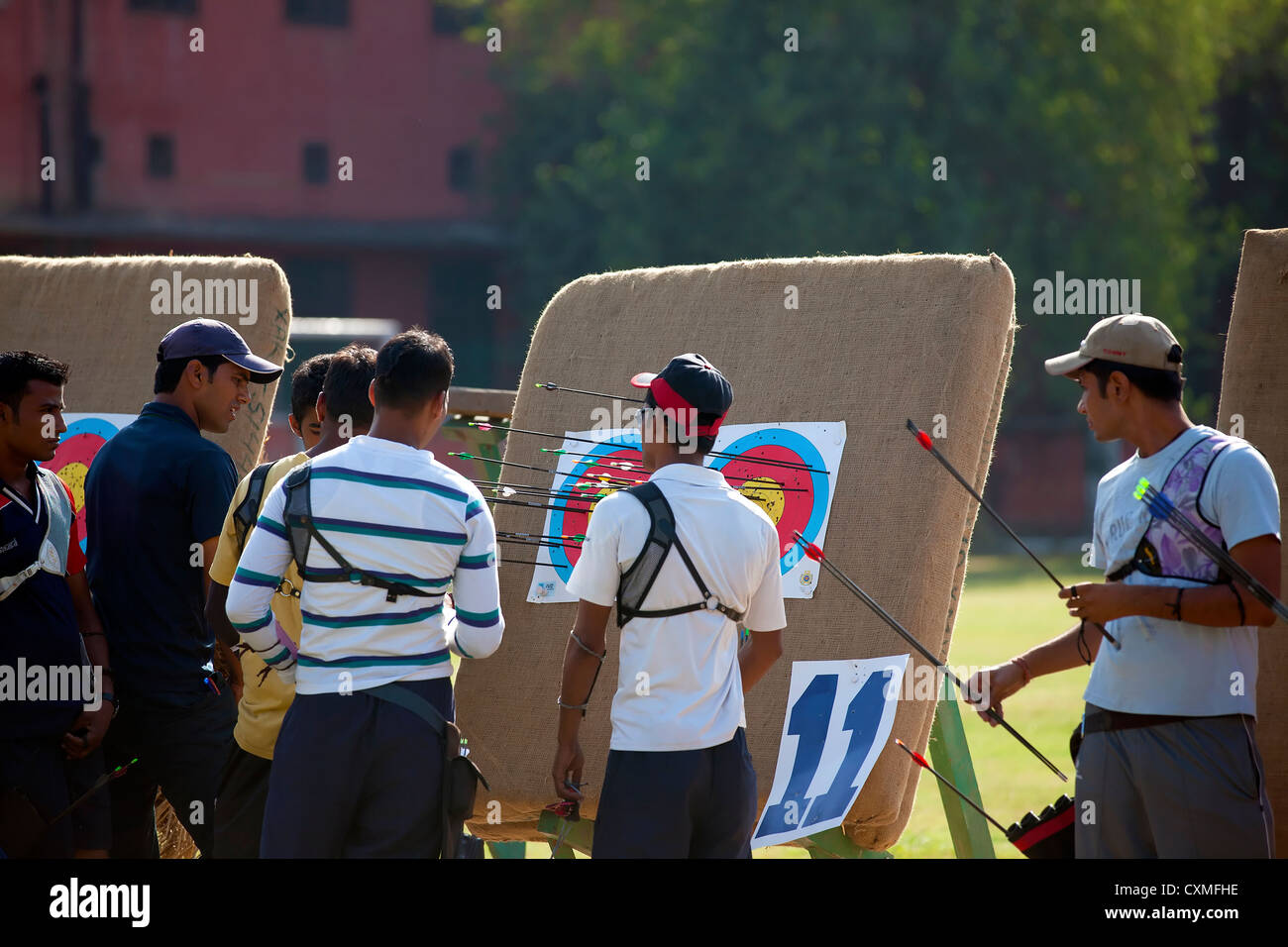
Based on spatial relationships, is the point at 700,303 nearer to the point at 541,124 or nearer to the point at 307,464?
the point at 307,464

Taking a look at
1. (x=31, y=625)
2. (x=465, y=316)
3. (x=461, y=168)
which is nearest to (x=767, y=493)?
(x=31, y=625)

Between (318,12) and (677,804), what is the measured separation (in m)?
24.7

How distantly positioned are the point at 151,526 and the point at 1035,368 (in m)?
24.3

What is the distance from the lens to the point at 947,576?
390 centimetres

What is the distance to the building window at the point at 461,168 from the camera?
90.1 ft

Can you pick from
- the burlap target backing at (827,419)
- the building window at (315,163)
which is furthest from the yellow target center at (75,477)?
the building window at (315,163)

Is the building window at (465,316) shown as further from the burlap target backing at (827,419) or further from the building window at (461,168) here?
the burlap target backing at (827,419)

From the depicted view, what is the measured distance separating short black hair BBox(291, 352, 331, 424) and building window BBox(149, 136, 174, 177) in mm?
22496

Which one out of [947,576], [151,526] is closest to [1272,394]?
[947,576]

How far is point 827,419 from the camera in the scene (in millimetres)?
4223

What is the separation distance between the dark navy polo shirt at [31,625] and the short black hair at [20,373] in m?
0.21

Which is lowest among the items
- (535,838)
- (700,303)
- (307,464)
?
(535,838)

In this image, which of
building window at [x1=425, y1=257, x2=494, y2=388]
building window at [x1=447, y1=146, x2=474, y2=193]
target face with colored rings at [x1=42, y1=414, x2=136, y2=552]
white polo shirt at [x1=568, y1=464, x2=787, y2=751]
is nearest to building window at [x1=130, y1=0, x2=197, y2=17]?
building window at [x1=447, y1=146, x2=474, y2=193]

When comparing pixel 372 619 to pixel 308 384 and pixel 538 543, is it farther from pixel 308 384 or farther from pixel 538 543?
pixel 538 543
